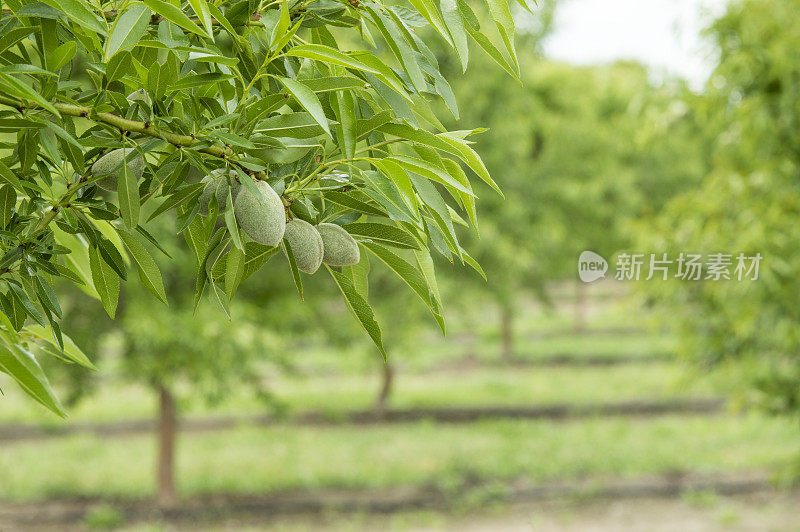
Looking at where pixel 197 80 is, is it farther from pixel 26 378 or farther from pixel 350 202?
pixel 26 378

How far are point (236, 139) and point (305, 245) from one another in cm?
11

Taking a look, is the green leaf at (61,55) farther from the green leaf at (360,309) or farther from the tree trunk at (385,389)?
the tree trunk at (385,389)

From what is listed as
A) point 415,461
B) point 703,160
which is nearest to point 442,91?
point 415,461

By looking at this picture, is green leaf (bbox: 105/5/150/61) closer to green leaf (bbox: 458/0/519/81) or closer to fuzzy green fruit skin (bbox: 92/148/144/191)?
fuzzy green fruit skin (bbox: 92/148/144/191)

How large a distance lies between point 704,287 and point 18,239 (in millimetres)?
3727

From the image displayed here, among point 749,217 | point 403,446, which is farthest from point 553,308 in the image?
point 749,217

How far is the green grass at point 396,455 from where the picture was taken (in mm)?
6305

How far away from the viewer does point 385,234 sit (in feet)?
2.53

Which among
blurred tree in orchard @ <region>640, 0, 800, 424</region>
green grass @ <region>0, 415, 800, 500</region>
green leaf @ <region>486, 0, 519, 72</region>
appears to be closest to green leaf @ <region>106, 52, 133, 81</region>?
green leaf @ <region>486, 0, 519, 72</region>

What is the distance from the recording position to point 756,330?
3.75 metres

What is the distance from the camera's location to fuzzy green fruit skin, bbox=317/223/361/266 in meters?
0.73

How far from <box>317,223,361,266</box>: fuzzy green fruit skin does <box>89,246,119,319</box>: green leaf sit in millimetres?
262

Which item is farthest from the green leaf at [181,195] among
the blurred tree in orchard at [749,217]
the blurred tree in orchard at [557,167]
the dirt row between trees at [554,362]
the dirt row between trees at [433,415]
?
the dirt row between trees at [554,362]

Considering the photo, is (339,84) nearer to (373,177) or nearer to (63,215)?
(373,177)
